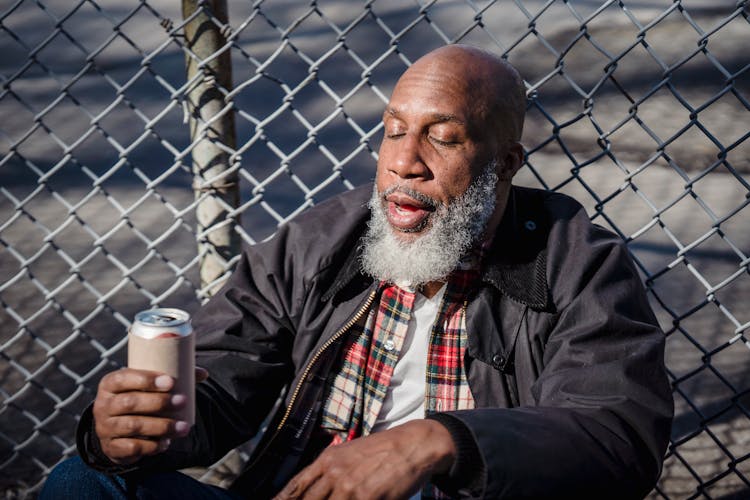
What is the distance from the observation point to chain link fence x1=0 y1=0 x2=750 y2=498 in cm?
296

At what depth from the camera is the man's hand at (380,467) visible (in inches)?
75.3

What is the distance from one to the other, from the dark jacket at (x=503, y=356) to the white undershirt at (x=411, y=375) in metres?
0.15

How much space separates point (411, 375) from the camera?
2.57 meters

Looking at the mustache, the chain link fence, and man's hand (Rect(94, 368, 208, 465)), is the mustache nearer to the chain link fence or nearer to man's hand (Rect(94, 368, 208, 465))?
the chain link fence

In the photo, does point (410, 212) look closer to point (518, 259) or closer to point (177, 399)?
point (518, 259)

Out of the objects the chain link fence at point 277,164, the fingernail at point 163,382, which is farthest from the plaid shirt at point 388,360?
the fingernail at point 163,382

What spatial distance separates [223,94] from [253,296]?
0.78 m

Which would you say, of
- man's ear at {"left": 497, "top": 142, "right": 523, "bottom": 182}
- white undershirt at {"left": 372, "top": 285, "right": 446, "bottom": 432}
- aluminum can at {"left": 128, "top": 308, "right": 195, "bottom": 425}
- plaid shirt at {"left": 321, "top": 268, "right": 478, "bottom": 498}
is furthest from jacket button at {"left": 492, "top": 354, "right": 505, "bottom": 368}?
aluminum can at {"left": 128, "top": 308, "right": 195, "bottom": 425}

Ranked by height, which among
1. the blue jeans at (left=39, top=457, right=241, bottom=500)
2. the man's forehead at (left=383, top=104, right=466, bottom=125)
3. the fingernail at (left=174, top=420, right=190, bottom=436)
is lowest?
the blue jeans at (left=39, top=457, right=241, bottom=500)

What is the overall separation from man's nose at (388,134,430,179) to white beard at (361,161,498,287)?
0.18 ft

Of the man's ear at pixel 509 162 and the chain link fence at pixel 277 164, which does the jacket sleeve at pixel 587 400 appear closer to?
the man's ear at pixel 509 162

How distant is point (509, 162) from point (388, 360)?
71 centimetres

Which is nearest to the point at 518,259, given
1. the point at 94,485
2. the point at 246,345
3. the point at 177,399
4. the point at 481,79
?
the point at 481,79

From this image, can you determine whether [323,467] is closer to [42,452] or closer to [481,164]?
[481,164]
